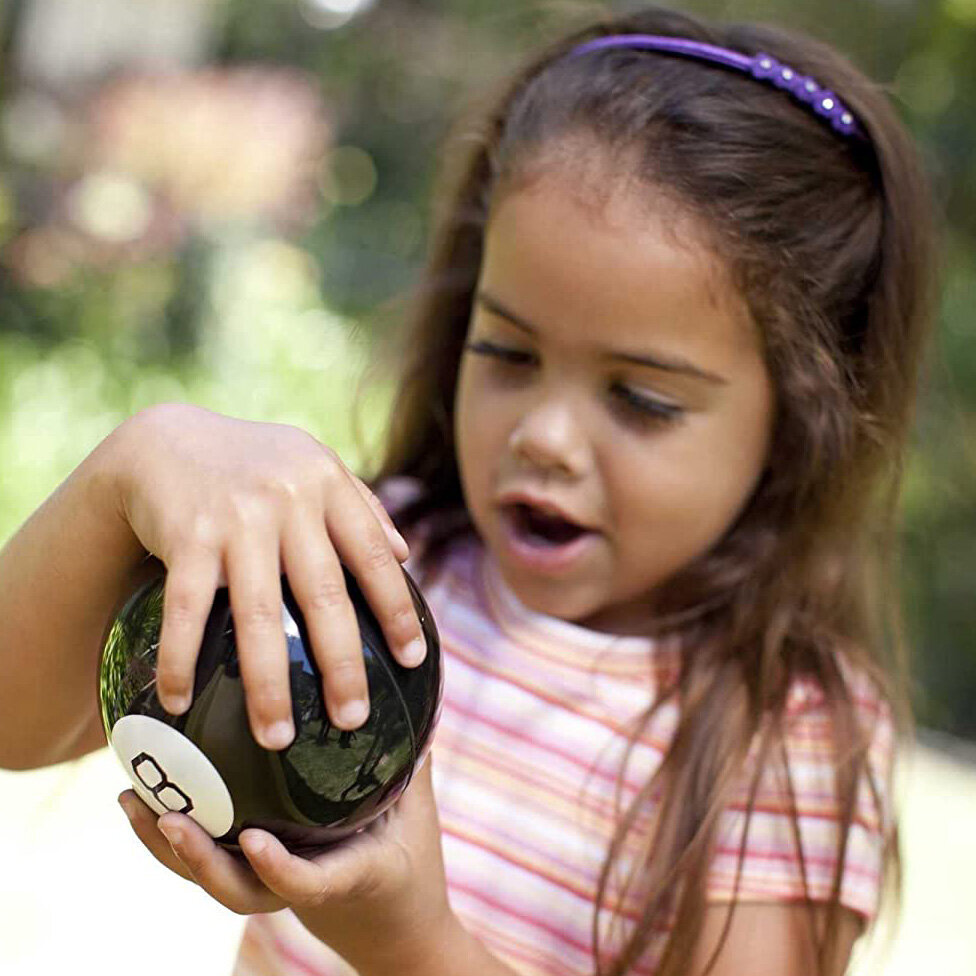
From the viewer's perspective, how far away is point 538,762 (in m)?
2.45

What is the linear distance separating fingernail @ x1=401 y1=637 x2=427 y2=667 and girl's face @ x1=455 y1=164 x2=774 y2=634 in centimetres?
65

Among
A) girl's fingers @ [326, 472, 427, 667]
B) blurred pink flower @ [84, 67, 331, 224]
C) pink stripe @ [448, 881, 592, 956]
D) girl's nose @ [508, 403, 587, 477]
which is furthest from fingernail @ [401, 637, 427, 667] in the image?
blurred pink flower @ [84, 67, 331, 224]

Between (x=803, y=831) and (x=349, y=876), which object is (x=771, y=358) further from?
(x=349, y=876)

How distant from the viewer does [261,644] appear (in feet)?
4.88

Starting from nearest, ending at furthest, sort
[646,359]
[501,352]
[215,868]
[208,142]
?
[215,868]
[646,359]
[501,352]
[208,142]

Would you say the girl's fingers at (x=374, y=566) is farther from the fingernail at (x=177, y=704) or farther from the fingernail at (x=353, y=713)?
the fingernail at (x=177, y=704)

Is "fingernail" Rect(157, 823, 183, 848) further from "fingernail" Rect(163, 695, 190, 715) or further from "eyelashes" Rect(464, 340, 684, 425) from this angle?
"eyelashes" Rect(464, 340, 684, 425)

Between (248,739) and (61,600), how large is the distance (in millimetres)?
489

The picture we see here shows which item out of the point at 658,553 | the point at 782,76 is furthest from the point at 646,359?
the point at 782,76

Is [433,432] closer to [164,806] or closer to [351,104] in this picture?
[164,806]

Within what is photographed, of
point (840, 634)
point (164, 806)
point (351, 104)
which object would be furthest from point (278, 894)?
point (351, 104)

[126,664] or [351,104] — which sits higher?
[126,664]

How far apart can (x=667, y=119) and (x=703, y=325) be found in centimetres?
37

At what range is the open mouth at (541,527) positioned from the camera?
7.79ft
